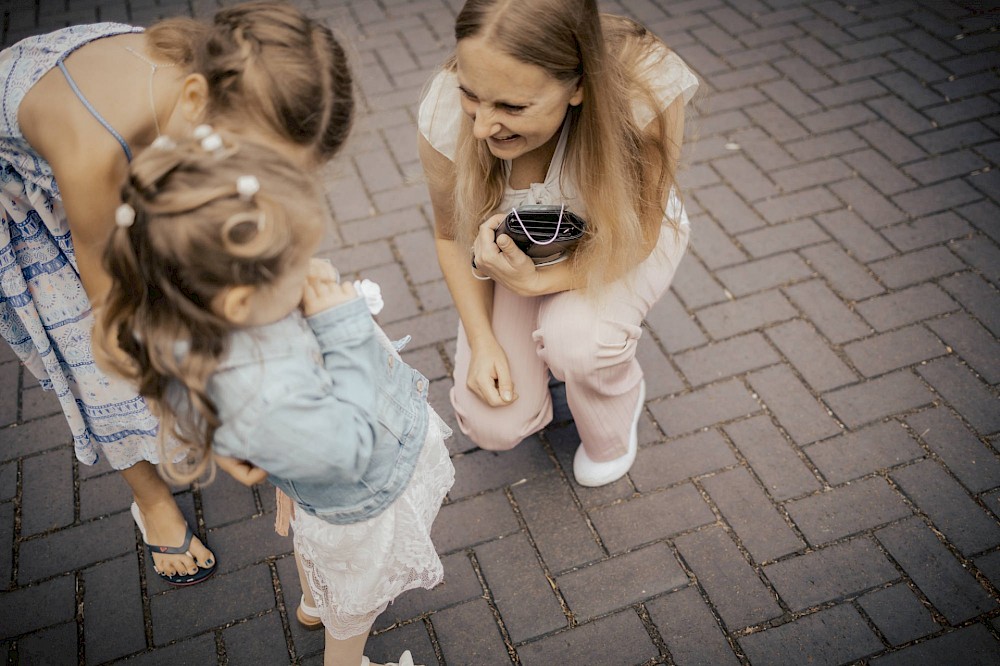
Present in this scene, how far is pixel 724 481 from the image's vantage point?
2439 millimetres

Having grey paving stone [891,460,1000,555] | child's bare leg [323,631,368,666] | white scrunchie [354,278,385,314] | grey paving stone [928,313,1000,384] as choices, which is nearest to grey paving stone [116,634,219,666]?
child's bare leg [323,631,368,666]

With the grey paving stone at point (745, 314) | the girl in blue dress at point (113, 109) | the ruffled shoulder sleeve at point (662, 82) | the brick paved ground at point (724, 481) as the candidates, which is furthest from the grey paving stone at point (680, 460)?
the girl in blue dress at point (113, 109)

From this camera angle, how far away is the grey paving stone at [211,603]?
2.15 meters

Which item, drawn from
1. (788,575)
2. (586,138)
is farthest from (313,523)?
(788,575)

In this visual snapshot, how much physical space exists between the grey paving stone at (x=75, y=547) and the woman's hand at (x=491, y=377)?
1.26 metres

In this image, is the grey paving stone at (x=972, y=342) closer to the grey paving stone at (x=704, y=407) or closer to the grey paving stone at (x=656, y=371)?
the grey paving stone at (x=704, y=407)

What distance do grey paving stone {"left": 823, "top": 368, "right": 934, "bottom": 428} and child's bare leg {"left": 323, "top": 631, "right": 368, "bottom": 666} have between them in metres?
1.85

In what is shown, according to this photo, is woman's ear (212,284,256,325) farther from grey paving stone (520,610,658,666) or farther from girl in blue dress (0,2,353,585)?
grey paving stone (520,610,658,666)

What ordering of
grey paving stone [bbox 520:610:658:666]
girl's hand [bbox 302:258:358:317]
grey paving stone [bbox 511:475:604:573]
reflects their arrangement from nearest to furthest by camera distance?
1. girl's hand [bbox 302:258:358:317]
2. grey paving stone [bbox 520:610:658:666]
3. grey paving stone [bbox 511:475:604:573]

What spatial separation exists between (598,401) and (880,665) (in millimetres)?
1087

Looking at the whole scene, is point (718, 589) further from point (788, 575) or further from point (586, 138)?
point (586, 138)

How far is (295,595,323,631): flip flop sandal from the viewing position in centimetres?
207

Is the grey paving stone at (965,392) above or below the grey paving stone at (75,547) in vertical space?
above

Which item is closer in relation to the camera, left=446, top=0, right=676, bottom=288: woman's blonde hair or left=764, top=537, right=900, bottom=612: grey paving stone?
left=446, top=0, right=676, bottom=288: woman's blonde hair
